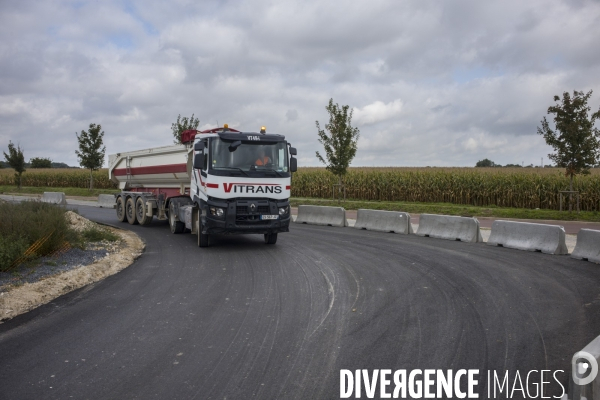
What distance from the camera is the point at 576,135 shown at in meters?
21.6

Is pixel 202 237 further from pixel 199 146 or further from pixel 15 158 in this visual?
pixel 15 158

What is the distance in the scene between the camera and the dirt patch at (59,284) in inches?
292

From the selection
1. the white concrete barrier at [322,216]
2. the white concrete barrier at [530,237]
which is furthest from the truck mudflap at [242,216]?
the white concrete barrier at [322,216]

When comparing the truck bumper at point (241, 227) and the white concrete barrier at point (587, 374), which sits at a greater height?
the truck bumper at point (241, 227)

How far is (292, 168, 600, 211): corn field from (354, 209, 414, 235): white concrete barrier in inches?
494

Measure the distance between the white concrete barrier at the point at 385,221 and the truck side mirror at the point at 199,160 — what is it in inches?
293

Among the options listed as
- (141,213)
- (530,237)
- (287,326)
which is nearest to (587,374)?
(287,326)

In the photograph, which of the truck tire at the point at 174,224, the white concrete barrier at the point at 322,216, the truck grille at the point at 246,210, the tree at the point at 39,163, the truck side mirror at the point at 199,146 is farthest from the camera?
the tree at the point at 39,163

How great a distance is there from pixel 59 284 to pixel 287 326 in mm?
4561

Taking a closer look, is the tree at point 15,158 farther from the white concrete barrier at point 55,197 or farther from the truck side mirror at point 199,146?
the truck side mirror at point 199,146

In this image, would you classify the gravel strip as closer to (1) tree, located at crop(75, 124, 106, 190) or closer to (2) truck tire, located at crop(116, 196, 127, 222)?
(2) truck tire, located at crop(116, 196, 127, 222)

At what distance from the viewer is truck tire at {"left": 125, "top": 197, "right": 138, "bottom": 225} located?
19328mm

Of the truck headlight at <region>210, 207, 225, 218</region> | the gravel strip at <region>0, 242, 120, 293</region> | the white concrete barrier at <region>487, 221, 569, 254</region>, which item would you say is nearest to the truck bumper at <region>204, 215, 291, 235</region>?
the truck headlight at <region>210, 207, 225, 218</region>

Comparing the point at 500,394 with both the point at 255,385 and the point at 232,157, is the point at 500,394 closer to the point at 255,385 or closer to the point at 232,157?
the point at 255,385
